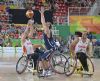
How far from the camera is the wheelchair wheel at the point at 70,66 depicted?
45.1ft

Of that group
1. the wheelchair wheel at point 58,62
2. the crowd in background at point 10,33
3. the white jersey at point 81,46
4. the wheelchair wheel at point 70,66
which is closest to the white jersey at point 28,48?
the wheelchair wheel at point 58,62

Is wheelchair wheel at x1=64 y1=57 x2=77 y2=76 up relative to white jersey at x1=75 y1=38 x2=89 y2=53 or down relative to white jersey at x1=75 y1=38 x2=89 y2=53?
down

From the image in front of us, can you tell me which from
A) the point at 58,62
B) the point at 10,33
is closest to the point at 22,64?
the point at 58,62

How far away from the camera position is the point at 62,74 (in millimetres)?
14281

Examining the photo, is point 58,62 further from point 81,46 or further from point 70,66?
point 81,46

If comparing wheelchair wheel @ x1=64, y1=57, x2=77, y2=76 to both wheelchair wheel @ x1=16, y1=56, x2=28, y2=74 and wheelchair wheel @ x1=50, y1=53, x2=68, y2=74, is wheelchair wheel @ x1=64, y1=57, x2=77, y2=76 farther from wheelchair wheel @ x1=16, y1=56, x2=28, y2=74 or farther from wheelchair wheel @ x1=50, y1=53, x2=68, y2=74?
wheelchair wheel @ x1=16, y1=56, x2=28, y2=74

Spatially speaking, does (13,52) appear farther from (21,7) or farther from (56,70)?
(56,70)

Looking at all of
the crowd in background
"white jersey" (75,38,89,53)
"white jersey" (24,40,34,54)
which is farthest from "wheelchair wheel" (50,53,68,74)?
the crowd in background

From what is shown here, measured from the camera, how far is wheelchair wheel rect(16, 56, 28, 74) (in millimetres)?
14613

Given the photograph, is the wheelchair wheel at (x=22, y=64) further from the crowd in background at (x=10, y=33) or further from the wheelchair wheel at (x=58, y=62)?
the crowd in background at (x=10, y=33)

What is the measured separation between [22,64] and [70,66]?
1.91m

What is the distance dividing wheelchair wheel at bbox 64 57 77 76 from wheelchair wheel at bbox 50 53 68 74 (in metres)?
0.15

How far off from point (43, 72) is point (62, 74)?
0.96m

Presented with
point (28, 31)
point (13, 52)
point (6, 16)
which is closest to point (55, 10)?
point (6, 16)
